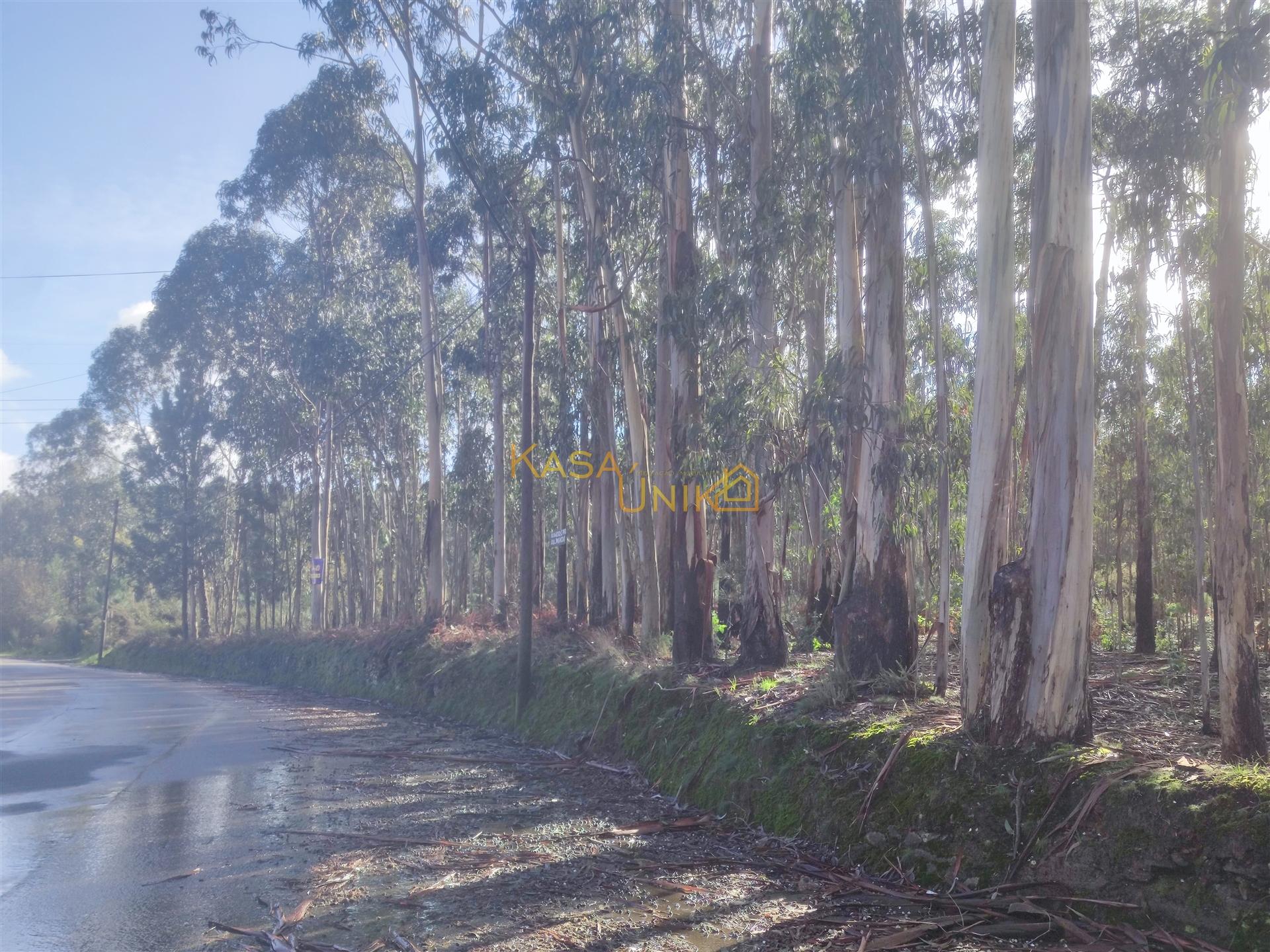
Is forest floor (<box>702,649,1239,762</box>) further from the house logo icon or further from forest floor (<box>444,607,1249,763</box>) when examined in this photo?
the house logo icon

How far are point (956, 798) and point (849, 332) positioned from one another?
6.27m

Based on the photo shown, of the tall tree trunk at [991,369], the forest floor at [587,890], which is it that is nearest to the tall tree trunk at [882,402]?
the tall tree trunk at [991,369]

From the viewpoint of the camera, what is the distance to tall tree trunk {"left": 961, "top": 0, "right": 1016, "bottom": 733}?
829 centimetres

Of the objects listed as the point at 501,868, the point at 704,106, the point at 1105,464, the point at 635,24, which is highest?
the point at 635,24

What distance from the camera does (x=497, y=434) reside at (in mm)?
Result: 25578

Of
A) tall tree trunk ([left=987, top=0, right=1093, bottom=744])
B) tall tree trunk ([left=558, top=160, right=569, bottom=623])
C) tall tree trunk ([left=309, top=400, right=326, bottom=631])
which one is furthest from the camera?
tall tree trunk ([left=309, top=400, right=326, bottom=631])

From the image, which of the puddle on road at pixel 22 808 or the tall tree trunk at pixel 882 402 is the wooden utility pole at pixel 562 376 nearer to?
the tall tree trunk at pixel 882 402

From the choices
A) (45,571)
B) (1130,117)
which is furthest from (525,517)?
(45,571)

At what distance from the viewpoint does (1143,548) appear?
1453 centimetres

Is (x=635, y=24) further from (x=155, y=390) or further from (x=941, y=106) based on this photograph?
(x=155, y=390)

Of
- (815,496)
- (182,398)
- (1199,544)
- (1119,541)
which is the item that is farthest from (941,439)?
(182,398)

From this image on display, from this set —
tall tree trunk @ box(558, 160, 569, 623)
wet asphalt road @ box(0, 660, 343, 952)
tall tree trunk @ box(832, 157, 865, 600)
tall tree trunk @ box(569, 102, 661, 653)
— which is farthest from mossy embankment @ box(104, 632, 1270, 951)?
tall tree trunk @ box(558, 160, 569, 623)

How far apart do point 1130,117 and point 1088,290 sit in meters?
5.83

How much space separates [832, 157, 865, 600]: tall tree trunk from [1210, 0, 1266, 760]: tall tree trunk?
16.2ft
